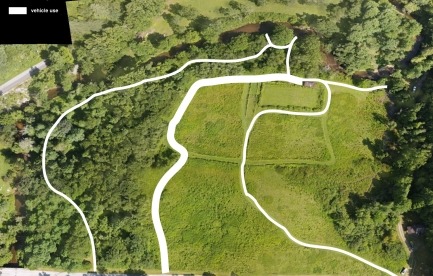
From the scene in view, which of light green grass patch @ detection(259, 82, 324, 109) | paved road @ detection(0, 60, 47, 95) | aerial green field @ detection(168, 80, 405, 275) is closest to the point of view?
aerial green field @ detection(168, 80, 405, 275)

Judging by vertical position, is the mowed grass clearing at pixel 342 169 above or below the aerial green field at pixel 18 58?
below

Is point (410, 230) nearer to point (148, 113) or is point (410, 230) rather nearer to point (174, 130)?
point (174, 130)

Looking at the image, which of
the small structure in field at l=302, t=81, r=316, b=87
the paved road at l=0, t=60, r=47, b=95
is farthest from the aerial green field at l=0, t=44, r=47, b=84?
the small structure in field at l=302, t=81, r=316, b=87

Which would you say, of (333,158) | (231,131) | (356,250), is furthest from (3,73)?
(356,250)

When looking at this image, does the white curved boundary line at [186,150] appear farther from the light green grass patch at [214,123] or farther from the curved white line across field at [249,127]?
the light green grass patch at [214,123]

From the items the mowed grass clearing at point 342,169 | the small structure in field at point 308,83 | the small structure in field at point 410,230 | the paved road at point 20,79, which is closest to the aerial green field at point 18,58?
the paved road at point 20,79

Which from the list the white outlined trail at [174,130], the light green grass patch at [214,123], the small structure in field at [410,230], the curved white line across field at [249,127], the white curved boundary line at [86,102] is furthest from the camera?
the light green grass patch at [214,123]

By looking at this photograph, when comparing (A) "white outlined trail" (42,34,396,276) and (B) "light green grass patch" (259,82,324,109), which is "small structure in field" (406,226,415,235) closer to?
(A) "white outlined trail" (42,34,396,276)
